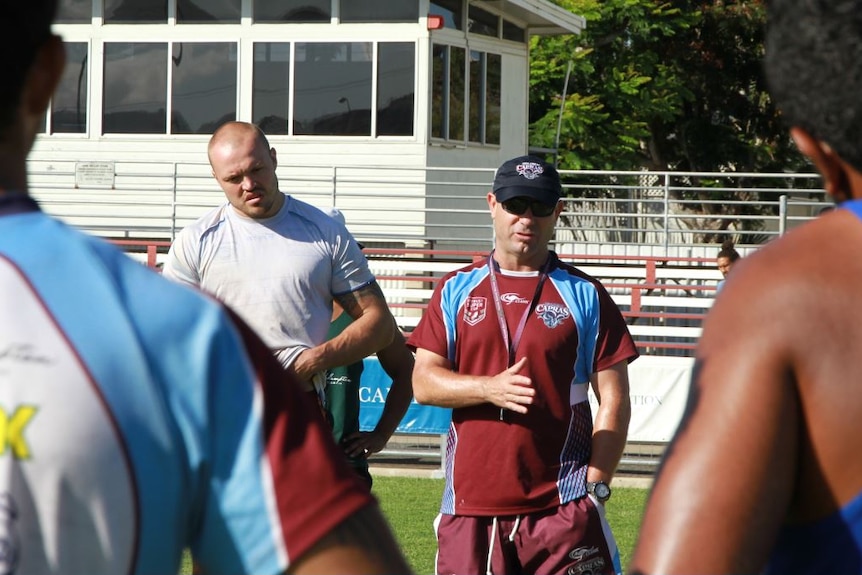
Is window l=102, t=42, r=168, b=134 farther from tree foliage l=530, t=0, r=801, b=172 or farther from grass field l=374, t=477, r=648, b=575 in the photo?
grass field l=374, t=477, r=648, b=575

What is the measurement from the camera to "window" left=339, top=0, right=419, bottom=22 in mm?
22766

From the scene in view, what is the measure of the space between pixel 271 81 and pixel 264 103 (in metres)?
0.40

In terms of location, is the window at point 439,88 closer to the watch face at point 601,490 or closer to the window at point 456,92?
the window at point 456,92

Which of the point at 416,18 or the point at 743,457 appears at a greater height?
the point at 416,18

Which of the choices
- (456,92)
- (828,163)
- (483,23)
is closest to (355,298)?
(828,163)

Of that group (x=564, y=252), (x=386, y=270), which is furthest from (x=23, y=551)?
(x=564, y=252)

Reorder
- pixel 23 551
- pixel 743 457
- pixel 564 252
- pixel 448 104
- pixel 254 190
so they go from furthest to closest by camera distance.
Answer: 1. pixel 564 252
2. pixel 448 104
3. pixel 254 190
4. pixel 743 457
5. pixel 23 551

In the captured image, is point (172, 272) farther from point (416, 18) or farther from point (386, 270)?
point (416, 18)

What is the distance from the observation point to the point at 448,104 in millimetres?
23547

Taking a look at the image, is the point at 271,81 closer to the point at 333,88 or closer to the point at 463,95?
the point at 333,88

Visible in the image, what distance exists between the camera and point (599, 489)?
5.40 m

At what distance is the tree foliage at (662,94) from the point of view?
1117 inches

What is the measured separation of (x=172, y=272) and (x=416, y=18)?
1780cm

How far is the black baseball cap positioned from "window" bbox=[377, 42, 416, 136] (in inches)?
678
